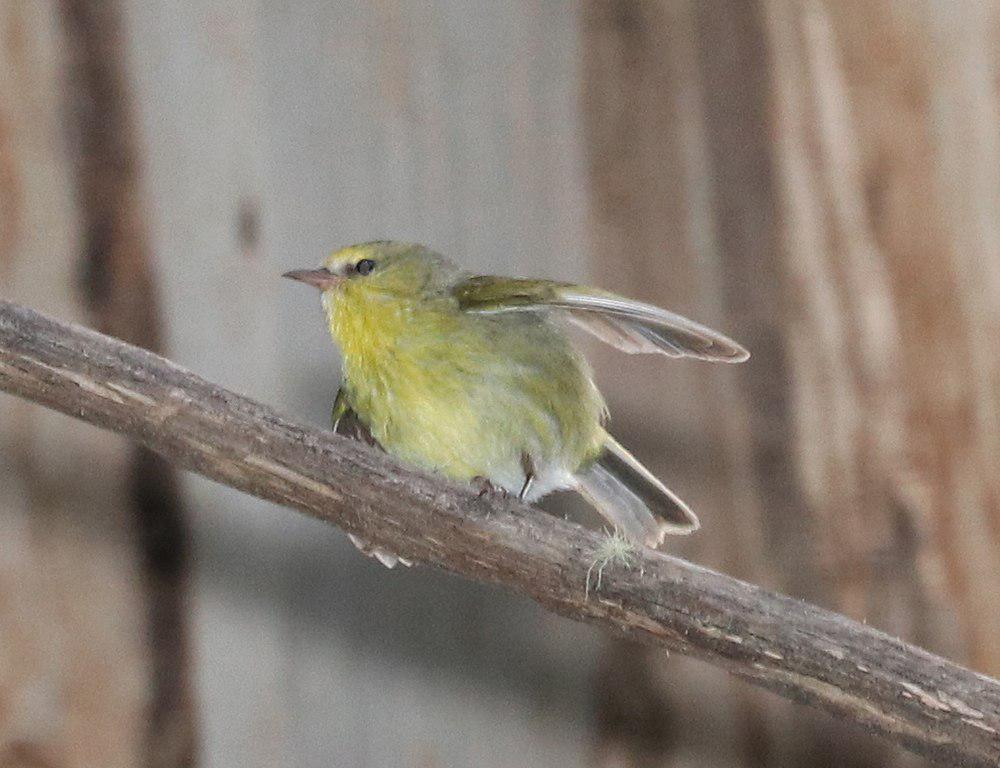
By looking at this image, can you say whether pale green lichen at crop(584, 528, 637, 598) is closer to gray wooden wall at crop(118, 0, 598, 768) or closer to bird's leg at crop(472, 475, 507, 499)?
bird's leg at crop(472, 475, 507, 499)

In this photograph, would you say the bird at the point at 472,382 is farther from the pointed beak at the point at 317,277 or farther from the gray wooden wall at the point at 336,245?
the gray wooden wall at the point at 336,245

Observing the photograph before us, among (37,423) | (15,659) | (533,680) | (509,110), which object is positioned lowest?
(533,680)

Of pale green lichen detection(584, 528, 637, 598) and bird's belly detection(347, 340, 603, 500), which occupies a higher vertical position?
pale green lichen detection(584, 528, 637, 598)

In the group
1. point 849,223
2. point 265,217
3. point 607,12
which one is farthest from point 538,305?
point 607,12

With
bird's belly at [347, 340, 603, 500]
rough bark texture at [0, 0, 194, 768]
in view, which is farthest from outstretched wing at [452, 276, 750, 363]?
rough bark texture at [0, 0, 194, 768]

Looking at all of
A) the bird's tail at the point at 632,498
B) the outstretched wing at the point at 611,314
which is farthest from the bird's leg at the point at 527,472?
the outstretched wing at the point at 611,314

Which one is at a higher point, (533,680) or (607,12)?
(607,12)

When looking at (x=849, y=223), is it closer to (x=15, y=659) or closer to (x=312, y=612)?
(x=312, y=612)
